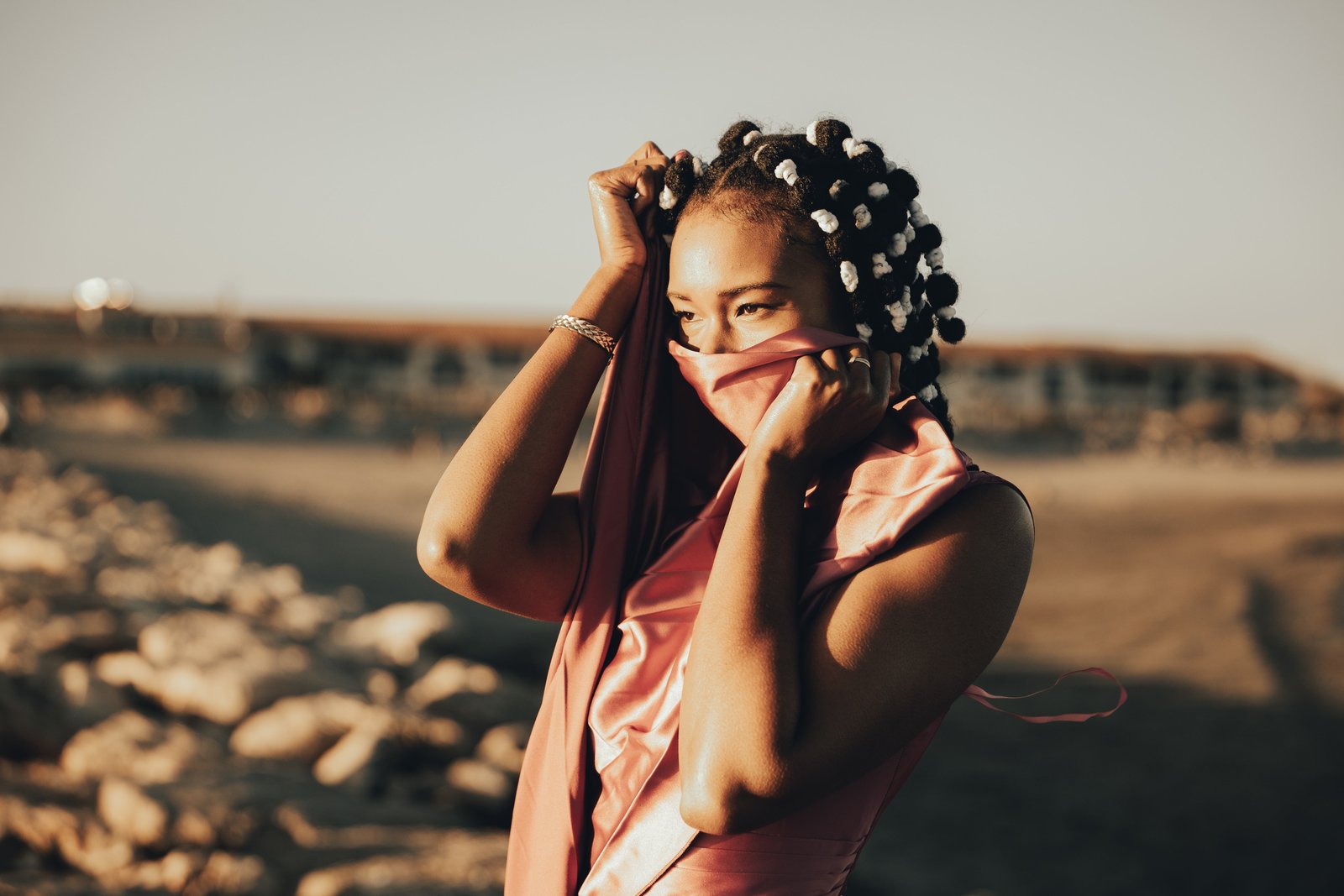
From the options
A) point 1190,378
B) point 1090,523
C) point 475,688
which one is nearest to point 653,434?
point 475,688

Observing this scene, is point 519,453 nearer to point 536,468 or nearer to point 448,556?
point 536,468

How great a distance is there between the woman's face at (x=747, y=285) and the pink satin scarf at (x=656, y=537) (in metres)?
0.03

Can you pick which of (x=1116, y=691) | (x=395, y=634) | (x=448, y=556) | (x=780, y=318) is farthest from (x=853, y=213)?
(x=1116, y=691)

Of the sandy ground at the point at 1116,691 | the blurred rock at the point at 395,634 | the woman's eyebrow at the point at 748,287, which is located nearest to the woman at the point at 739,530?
the woman's eyebrow at the point at 748,287

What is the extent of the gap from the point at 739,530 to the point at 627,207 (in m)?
0.66

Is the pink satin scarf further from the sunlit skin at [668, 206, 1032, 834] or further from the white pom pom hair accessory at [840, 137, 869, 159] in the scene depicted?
the white pom pom hair accessory at [840, 137, 869, 159]

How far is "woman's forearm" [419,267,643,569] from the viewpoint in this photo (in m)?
1.77

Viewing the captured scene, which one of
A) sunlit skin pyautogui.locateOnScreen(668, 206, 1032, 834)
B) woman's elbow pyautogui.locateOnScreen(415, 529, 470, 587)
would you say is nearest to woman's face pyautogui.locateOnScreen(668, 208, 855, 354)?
sunlit skin pyautogui.locateOnScreen(668, 206, 1032, 834)

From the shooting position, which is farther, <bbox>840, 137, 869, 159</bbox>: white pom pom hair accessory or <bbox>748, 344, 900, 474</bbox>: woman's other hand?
<bbox>840, 137, 869, 159</bbox>: white pom pom hair accessory

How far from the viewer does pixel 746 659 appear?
150 cm

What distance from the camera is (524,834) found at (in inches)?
73.7

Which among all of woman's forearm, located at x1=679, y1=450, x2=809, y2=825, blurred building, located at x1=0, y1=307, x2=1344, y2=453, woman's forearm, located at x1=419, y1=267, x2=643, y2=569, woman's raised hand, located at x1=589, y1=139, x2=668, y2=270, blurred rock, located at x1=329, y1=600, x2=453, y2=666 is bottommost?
blurred building, located at x1=0, y1=307, x2=1344, y2=453

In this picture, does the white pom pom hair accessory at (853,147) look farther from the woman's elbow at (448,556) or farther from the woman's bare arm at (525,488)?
the woman's elbow at (448,556)

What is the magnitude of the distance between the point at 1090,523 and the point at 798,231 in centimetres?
2011
